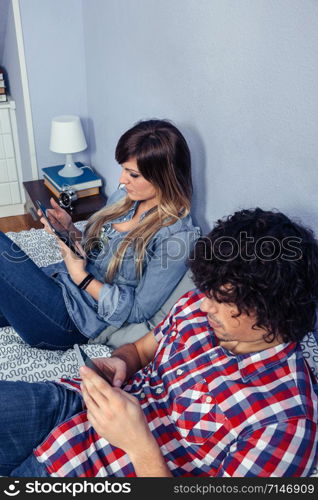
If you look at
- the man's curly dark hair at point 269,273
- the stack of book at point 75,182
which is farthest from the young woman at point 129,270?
the stack of book at point 75,182

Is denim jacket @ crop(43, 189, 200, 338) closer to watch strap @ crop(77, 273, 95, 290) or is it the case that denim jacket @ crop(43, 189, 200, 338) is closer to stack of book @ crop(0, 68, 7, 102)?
watch strap @ crop(77, 273, 95, 290)

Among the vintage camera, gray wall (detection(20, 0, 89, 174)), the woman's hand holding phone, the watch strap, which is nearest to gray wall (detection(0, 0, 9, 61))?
gray wall (detection(20, 0, 89, 174))

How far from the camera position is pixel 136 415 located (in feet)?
2.96

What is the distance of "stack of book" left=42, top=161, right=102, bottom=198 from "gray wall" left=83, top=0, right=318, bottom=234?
548mm

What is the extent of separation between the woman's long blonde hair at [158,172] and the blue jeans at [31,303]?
0.23m

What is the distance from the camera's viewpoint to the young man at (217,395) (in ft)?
2.88

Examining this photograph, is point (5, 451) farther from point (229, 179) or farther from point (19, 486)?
point (229, 179)

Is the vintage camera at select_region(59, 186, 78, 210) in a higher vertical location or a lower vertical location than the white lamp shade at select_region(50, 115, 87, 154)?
lower

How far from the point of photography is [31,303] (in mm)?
1459

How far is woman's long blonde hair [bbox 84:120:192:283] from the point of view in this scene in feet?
4.83

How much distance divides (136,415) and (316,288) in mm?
446

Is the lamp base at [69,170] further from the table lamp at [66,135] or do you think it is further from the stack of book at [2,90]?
the stack of book at [2,90]

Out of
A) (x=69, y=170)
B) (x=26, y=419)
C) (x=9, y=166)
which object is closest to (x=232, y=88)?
(x=26, y=419)

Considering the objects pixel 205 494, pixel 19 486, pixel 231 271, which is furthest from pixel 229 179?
pixel 19 486
